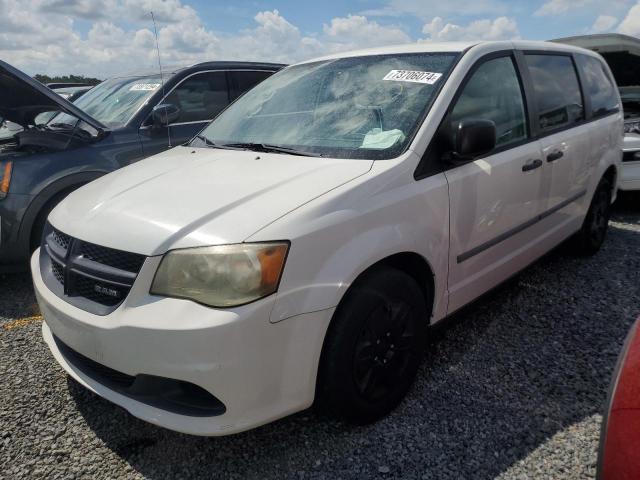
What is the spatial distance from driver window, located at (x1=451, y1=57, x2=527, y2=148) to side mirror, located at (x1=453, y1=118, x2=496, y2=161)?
158 mm

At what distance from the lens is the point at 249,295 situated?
69.8 inches

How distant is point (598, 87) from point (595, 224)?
1.09 meters

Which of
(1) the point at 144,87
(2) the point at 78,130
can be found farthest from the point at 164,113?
(1) the point at 144,87

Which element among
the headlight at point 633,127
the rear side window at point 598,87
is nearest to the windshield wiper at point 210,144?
the rear side window at point 598,87

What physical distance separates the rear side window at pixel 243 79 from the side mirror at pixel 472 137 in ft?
11.3

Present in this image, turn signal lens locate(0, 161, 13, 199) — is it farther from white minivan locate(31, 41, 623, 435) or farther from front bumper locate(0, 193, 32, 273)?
white minivan locate(31, 41, 623, 435)

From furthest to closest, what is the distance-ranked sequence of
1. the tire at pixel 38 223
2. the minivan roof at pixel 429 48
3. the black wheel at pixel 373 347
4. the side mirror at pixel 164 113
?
the side mirror at pixel 164 113 < the tire at pixel 38 223 < the minivan roof at pixel 429 48 < the black wheel at pixel 373 347

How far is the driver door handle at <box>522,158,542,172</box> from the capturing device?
296cm

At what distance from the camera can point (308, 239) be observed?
186 centimetres

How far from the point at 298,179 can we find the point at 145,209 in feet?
2.07

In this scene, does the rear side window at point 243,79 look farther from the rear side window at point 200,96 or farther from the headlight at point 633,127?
the headlight at point 633,127

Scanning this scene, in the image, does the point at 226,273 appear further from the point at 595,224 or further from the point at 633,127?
the point at 633,127

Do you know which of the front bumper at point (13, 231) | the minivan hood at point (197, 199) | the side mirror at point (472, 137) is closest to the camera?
the minivan hood at point (197, 199)

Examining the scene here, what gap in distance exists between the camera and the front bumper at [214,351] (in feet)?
5.71
